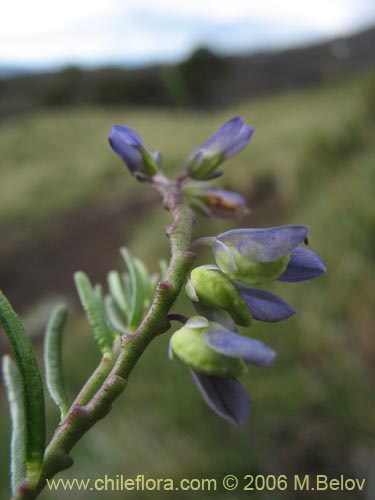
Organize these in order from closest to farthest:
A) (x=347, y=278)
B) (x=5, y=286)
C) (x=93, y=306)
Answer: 1. (x=93, y=306)
2. (x=347, y=278)
3. (x=5, y=286)

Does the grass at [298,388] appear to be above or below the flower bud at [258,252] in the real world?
below

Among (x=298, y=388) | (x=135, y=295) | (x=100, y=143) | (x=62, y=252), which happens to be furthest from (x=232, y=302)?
(x=100, y=143)

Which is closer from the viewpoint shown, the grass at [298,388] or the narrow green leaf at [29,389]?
the narrow green leaf at [29,389]

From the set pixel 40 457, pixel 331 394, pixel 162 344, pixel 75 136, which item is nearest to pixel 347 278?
pixel 331 394

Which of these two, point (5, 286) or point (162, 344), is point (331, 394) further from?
point (5, 286)

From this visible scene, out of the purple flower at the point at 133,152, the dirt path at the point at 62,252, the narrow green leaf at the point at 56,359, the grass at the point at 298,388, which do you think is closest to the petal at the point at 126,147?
the purple flower at the point at 133,152

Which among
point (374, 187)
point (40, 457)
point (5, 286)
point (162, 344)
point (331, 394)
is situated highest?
point (40, 457)

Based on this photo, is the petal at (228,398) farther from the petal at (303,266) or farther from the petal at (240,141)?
the petal at (240,141)

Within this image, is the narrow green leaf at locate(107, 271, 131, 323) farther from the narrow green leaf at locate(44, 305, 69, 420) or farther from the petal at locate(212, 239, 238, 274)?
the petal at locate(212, 239, 238, 274)
